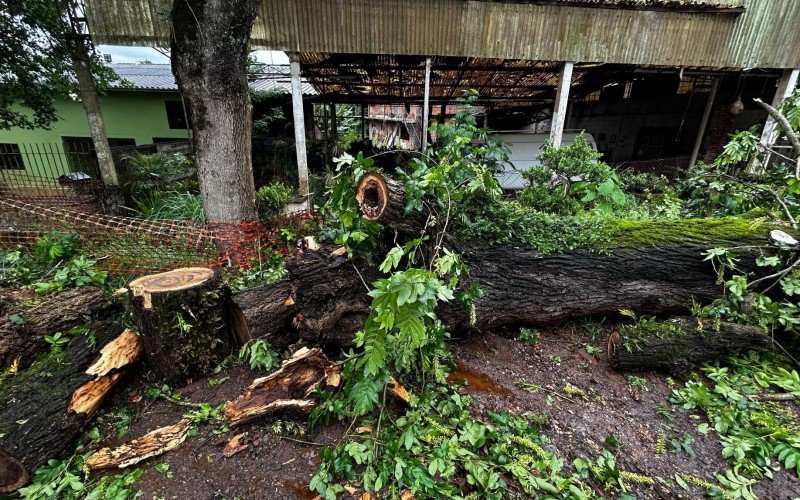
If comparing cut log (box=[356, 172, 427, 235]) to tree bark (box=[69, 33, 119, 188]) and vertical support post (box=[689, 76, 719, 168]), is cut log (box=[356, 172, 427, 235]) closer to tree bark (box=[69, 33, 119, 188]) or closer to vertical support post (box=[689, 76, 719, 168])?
tree bark (box=[69, 33, 119, 188])

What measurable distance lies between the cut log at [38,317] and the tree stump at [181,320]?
22.8 inches

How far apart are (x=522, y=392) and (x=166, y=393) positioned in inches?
113

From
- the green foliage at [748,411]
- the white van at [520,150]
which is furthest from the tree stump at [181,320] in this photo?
the white van at [520,150]

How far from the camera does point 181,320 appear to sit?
2680mm

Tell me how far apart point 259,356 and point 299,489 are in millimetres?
1127

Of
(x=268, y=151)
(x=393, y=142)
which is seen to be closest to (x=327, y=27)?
(x=268, y=151)

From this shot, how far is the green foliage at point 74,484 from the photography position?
6.49 feet

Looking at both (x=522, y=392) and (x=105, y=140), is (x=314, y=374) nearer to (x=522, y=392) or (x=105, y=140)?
(x=522, y=392)

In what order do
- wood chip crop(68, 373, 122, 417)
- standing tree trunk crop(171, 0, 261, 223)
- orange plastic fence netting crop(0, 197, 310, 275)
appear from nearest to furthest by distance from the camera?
1. wood chip crop(68, 373, 122, 417)
2. orange plastic fence netting crop(0, 197, 310, 275)
3. standing tree trunk crop(171, 0, 261, 223)

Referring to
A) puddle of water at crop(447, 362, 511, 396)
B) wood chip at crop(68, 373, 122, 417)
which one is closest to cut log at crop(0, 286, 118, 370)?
wood chip at crop(68, 373, 122, 417)

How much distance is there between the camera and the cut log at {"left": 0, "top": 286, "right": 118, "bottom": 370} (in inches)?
99.8

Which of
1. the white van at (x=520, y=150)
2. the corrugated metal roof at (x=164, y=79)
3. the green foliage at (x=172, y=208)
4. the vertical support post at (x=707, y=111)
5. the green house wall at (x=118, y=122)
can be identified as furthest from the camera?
the green house wall at (x=118, y=122)

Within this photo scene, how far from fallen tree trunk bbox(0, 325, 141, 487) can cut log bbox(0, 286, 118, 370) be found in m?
0.22

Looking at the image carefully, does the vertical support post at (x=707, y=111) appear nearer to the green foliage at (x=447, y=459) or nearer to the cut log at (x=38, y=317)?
the green foliage at (x=447, y=459)
